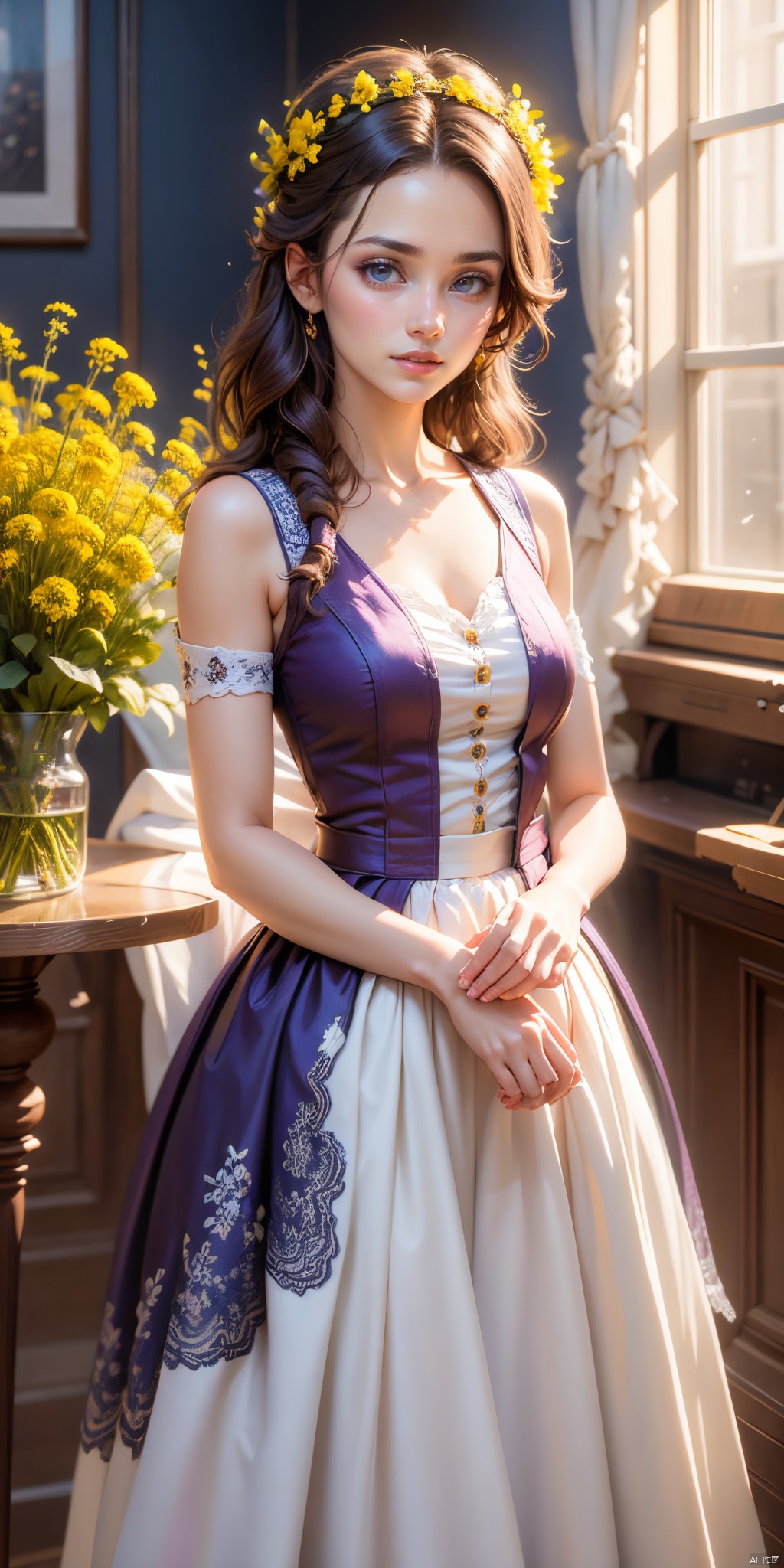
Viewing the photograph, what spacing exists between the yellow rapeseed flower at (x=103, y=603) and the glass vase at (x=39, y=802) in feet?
0.45

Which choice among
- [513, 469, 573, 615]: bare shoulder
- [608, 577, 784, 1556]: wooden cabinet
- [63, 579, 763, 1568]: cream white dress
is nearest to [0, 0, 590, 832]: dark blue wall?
[608, 577, 784, 1556]: wooden cabinet

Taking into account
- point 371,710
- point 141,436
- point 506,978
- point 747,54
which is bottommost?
point 506,978

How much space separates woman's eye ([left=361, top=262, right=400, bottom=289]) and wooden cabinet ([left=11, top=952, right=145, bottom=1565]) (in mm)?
1457

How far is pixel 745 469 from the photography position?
1.92 meters

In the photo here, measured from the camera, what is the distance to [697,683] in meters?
1.84

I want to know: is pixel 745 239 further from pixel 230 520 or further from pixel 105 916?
pixel 105 916

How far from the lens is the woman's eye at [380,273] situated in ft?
4.00

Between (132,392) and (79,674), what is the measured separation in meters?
0.36

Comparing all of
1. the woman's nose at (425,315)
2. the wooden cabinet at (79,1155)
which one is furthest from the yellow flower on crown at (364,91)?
the wooden cabinet at (79,1155)

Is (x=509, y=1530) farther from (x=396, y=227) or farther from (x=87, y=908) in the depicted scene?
(x=396, y=227)

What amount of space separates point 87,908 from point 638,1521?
0.85 m

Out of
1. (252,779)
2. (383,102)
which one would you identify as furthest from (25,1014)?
(383,102)

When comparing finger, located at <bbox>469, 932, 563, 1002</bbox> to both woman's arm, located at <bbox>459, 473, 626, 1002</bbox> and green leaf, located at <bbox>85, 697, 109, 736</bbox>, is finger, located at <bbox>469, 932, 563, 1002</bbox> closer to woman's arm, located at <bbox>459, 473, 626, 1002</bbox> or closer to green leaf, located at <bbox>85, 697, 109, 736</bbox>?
woman's arm, located at <bbox>459, 473, 626, 1002</bbox>

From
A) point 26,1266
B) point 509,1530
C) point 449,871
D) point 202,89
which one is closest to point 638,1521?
point 509,1530
